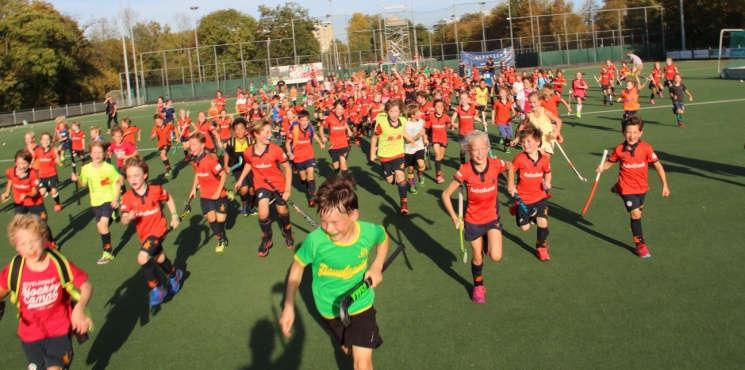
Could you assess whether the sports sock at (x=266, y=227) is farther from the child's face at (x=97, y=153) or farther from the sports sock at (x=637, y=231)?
the sports sock at (x=637, y=231)

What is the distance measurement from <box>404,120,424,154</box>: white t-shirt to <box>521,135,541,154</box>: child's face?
4021mm

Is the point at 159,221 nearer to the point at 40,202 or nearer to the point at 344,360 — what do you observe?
the point at 344,360

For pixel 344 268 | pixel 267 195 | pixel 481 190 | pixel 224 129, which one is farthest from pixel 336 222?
pixel 224 129

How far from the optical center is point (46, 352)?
15.5 ft

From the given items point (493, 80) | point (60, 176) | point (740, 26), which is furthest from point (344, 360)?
point (740, 26)

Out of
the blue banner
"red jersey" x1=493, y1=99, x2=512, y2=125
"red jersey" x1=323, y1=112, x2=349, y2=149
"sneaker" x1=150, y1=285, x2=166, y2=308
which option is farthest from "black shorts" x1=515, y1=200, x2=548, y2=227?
the blue banner

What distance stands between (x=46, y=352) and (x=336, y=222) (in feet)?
8.56

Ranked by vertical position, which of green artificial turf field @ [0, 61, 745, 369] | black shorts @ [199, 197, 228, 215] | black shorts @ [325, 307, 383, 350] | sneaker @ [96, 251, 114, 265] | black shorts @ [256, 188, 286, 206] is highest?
black shorts @ [256, 188, 286, 206]

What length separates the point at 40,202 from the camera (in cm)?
1029

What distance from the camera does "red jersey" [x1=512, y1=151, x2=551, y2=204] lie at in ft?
25.8

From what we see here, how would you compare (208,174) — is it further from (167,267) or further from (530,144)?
(530,144)

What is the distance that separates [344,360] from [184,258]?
473 centimetres

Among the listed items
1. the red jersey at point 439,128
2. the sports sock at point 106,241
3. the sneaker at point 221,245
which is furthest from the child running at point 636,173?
the sports sock at point 106,241

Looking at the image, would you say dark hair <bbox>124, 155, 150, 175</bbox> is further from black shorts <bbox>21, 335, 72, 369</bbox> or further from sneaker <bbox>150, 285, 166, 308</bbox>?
black shorts <bbox>21, 335, 72, 369</bbox>
